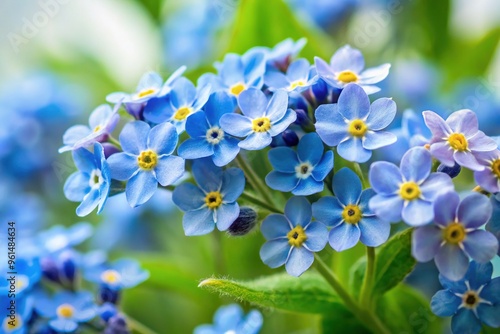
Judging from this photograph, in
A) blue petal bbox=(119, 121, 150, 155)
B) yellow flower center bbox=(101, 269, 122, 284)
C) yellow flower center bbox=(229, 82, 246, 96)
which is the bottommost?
yellow flower center bbox=(101, 269, 122, 284)

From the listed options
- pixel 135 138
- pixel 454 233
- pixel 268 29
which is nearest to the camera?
pixel 454 233

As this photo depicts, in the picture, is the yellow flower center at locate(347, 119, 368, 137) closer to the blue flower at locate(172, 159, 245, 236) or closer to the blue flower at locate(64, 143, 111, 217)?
the blue flower at locate(172, 159, 245, 236)

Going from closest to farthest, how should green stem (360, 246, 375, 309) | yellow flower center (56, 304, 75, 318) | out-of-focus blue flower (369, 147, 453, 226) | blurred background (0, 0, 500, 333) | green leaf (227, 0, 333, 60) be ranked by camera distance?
out-of-focus blue flower (369, 147, 453, 226) < green stem (360, 246, 375, 309) < yellow flower center (56, 304, 75, 318) < green leaf (227, 0, 333, 60) < blurred background (0, 0, 500, 333)

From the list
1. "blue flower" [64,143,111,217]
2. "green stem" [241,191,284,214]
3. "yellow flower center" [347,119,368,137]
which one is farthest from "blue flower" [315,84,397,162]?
"blue flower" [64,143,111,217]

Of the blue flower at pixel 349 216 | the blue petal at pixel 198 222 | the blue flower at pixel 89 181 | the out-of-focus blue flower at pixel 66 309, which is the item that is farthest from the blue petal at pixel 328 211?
the out-of-focus blue flower at pixel 66 309

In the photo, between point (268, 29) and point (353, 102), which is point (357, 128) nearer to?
point (353, 102)

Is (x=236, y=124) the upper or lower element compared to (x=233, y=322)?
upper

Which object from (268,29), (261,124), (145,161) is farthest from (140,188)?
(268,29)
